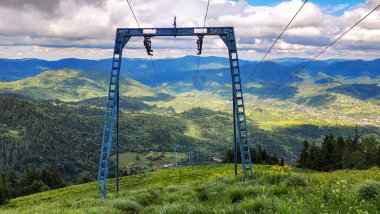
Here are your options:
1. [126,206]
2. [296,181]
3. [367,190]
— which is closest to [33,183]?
[126,206]

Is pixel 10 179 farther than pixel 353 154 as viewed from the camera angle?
Yes

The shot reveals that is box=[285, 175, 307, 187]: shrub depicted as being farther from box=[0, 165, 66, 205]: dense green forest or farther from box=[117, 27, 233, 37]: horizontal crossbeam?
box=[0, 165, 66, 205]: dense green forest

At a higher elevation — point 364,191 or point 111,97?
point 111,97

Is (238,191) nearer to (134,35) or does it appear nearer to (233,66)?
(233,66)

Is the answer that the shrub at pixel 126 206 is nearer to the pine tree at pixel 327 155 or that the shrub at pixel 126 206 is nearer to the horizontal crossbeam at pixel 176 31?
the horizontal crossbeam at pixel 176 31

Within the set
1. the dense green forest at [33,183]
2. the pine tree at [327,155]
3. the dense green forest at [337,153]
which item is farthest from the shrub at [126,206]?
the dense green forest at [33,183]

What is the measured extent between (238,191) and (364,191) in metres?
5.53

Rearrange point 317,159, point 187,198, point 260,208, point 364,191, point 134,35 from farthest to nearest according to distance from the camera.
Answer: point 317,159 < point 134,35 < point 187,198 < point 364,191 < point 260,208

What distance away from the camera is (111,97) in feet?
91.5

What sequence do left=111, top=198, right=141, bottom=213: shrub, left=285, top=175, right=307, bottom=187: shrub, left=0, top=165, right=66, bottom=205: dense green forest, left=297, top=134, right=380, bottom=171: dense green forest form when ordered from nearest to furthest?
left=111, top=198, right=141, bottom=213: shrub
left=285, top=175, right=307, bottom=187: shrub
left=297, top=134, right=380, bottom=171: dense green forest
left=0, top=165, right=66, bottom=205: dense green forest

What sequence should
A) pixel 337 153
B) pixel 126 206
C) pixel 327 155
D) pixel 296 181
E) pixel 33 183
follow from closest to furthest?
pixel 126 206, pixel 296 181, pixel 337 153, pixel 327 155, pixel 33 183

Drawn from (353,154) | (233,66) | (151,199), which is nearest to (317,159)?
(353,154)

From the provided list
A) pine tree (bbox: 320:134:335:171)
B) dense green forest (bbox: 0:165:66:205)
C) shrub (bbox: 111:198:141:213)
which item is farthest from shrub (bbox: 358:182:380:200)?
dense green forest (bbox: 0:165:66:205)

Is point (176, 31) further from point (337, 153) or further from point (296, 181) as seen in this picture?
point (337, 153)
